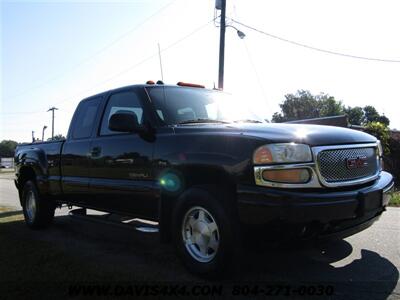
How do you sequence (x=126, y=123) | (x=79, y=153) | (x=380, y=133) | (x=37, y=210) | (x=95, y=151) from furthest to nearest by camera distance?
(x=380, y=133) → (x=37, y=210) → (x=79, y=153) → (x=95, y=151) → (x=126, y=123)

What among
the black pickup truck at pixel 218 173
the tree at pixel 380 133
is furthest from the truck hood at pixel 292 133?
the tree at pixel 380 133

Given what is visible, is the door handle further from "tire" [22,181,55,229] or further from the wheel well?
"tire" [22,181,55,229]

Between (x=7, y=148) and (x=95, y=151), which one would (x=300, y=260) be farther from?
(x=7, y=148)

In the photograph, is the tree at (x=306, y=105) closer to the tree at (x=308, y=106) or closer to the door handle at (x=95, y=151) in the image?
the tree at (x=308, y=106)

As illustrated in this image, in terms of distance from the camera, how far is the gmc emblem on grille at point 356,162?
13.0 feet

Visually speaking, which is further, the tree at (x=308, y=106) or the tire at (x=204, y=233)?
the tree at (x=308, y=106)

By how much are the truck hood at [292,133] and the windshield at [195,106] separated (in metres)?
0.43

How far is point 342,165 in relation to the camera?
3.89 metres

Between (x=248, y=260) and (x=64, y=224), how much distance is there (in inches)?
164

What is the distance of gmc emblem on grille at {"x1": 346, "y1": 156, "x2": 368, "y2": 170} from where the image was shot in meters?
3.96

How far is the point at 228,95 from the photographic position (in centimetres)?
584

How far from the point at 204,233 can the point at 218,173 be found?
0.58 meters

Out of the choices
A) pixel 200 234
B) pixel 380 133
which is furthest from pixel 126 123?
pixel 380 133

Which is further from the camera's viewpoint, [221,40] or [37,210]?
[221,40]
